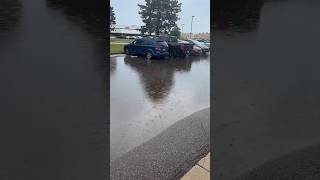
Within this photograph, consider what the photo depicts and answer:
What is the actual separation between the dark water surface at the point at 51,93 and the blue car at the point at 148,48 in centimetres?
2091

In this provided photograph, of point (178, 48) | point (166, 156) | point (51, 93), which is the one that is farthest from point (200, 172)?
point (178, 48)

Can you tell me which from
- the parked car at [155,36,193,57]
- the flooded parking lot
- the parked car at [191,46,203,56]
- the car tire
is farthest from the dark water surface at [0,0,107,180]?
the parked car at [191,46,203,56]

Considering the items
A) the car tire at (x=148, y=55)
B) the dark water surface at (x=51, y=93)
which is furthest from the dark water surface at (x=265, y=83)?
the car tire at (x=148, y=55)

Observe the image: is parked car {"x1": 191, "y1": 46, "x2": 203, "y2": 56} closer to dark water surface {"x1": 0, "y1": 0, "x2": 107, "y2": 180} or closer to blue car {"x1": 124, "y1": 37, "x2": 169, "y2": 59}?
blue car {"x1": 124, "y1": 37, "x2": 169, "y2": 59}

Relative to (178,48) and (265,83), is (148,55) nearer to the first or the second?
(178,48)

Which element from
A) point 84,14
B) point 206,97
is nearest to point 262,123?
point 84,14

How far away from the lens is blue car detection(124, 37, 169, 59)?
2264 cm

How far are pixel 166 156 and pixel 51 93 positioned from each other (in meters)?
2.90

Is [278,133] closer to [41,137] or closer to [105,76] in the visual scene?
[105,76]

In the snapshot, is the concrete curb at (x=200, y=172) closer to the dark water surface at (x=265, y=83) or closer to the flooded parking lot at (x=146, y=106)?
the flooded parking lot at (x=146, y=106)

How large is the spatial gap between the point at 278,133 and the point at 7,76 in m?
1.20

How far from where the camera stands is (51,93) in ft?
5.44

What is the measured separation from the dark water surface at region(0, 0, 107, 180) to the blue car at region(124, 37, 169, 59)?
823 inches

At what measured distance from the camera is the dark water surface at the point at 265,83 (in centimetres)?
166
